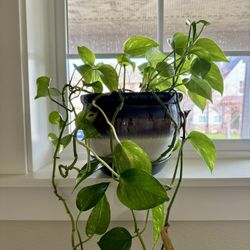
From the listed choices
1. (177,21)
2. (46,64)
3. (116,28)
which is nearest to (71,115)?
(46,64)

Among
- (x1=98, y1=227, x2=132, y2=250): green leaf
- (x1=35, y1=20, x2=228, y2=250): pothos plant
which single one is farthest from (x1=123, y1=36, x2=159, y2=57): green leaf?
(x1=98, y1=227, x2=132, y2=250): green leaf

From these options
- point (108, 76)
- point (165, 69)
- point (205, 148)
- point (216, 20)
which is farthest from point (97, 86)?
point (216, 20)

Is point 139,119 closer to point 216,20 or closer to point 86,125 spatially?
point 86,125

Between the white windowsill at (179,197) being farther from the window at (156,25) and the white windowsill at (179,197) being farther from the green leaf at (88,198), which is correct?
the window at (156,25)

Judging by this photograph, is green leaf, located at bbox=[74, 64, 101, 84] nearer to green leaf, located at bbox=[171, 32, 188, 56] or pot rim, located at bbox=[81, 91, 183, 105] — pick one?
pot rim, located at bbox=[81, 91, 183, 105]

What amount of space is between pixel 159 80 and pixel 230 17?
1.19ft

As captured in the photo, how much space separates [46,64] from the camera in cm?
92

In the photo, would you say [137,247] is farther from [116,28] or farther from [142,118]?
[116,28]

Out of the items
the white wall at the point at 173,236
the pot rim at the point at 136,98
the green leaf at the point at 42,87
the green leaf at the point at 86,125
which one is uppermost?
the green leaf at the point at 42,87

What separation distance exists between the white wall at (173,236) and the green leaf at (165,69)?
1.16 feet

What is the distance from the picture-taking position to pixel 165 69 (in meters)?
0.70

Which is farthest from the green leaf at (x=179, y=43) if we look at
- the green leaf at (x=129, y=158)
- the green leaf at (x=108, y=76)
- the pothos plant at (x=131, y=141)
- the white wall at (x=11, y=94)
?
the white wall at (x=11, y=94)

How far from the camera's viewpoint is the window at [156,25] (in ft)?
3.15

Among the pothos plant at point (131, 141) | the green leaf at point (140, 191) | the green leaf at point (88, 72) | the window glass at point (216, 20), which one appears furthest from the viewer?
the window glass at point (216, 20)
